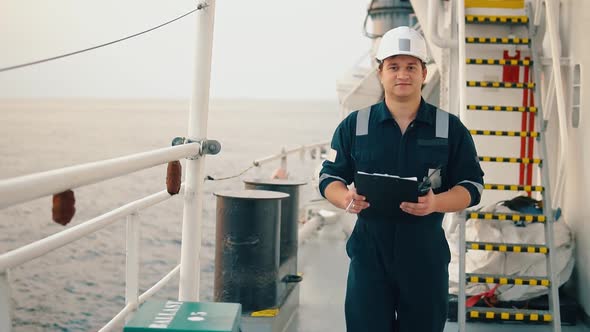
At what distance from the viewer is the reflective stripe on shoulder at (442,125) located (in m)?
2.24

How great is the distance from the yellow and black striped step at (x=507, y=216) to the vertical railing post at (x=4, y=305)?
291 centimetres

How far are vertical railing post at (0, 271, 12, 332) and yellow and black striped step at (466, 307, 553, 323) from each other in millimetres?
2968

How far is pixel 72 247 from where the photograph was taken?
16984 millimetres

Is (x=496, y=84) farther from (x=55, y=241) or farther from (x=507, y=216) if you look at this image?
(x=55, y=241)

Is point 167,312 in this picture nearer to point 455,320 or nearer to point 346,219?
point 455,320

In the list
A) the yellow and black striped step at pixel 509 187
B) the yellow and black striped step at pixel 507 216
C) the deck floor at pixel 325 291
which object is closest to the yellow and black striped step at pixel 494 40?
the yellow and black striped step at pixel 509 187

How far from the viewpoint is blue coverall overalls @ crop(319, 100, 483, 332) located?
2.24 m

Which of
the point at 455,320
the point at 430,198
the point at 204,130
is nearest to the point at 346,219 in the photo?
the point at 455,320

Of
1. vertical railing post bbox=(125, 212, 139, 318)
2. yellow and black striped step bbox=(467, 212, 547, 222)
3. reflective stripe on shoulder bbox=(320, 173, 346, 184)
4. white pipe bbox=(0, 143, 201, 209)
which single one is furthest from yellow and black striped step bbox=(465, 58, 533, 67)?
white pipe bbox=(0, 143, 201, 209)

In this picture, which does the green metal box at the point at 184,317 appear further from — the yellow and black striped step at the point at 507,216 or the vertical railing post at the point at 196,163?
the yellow and black striped step at the point at 507,216

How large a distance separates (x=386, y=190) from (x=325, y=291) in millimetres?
2856

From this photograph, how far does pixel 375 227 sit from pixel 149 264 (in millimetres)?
14485

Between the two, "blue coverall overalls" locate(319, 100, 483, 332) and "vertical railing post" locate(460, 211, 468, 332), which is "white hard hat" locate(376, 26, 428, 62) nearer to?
"blue coverall overalls" locate(319, 100, 483, 332)

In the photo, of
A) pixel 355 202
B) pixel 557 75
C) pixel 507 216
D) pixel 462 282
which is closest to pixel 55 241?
pixel 355 202
